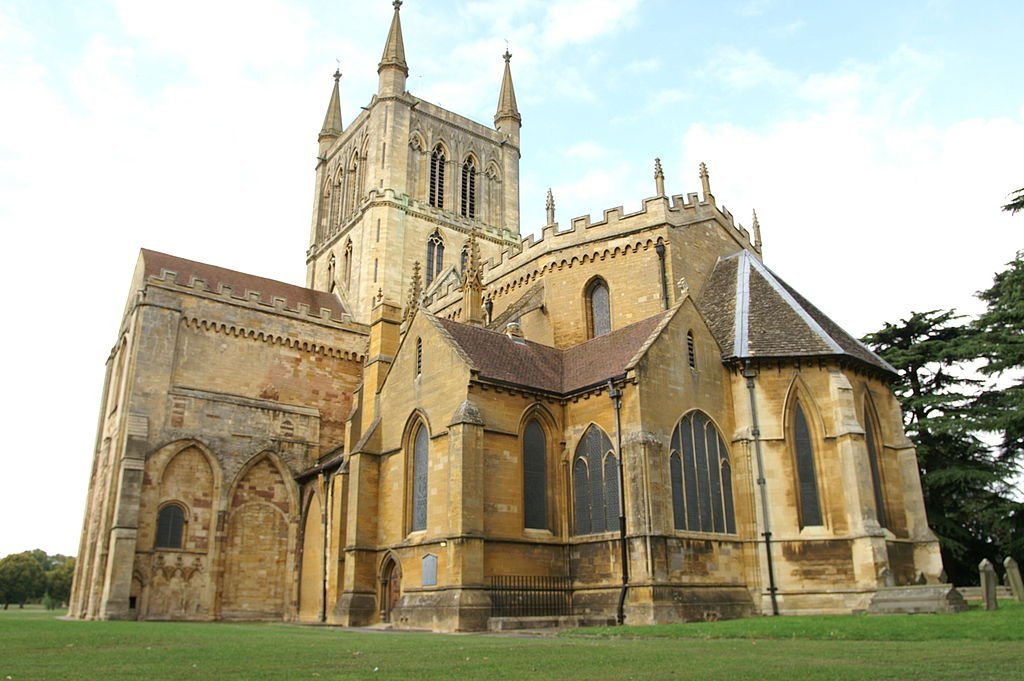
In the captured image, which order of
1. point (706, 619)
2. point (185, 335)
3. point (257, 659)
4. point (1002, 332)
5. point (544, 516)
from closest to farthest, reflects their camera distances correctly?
1. point (257, 659)
2. point (706, 619)
3. point (544, 516)
4. point (1002, 332)
5. point (185, 335)

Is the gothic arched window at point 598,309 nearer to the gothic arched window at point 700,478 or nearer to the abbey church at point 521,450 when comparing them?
the abbey church at point 521,450

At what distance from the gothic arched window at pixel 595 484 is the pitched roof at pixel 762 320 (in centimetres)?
493

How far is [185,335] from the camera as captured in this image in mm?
33594

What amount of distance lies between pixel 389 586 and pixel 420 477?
3.46 m

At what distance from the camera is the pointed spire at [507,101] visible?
6181cm

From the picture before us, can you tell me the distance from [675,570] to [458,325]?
9.83 m

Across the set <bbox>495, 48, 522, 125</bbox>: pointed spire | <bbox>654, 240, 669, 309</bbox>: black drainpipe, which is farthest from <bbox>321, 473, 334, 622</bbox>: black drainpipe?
<bbox>495, 48, 522, 125</bbox>: pointed spire

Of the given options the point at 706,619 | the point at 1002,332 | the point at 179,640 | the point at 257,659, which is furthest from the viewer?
the point at 1002,332

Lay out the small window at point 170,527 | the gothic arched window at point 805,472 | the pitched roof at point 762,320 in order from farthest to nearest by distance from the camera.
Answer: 1. the small window at point 170,527
2. the pitched roof at point 762,320
3. the gothic arched window at point 805,472

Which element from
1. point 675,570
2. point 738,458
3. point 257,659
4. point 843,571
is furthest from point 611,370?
point 257,659

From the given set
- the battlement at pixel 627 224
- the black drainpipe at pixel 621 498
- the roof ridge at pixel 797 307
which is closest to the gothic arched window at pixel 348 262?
the battlement at pixel 627 224

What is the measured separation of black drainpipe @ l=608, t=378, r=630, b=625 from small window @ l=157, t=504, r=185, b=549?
18919 mm

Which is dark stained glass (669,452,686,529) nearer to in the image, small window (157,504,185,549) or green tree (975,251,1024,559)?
green tree (975,251,1024,559)

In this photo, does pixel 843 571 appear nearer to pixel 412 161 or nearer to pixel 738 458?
pixel 738 458
